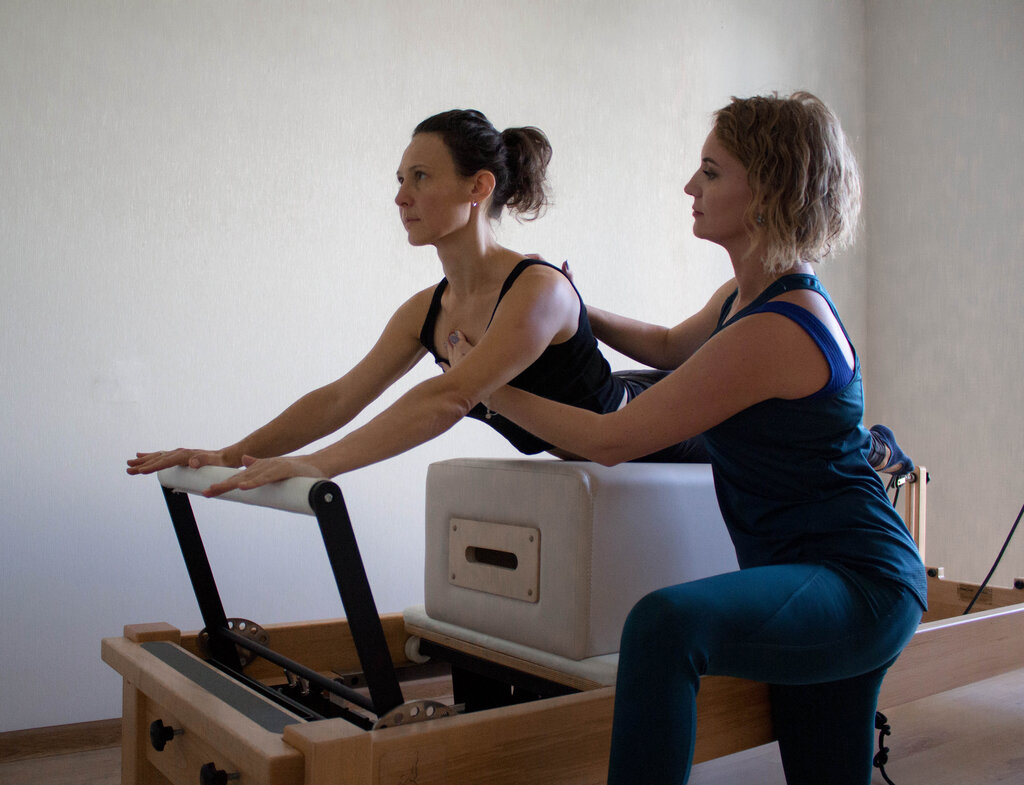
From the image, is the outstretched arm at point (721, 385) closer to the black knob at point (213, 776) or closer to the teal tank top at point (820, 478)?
the teal tank top at point (820, 478)

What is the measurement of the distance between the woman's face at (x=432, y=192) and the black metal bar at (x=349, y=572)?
71cm

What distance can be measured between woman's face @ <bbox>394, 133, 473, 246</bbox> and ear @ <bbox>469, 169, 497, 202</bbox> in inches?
0.5

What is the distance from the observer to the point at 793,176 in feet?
3.86

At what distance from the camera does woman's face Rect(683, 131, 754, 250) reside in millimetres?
1217

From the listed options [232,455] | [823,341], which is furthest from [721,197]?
[232,455]

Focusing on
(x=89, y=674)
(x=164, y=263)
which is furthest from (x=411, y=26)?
(x=89, y=674)

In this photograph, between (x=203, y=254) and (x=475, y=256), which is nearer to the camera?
(x=475, y=256)

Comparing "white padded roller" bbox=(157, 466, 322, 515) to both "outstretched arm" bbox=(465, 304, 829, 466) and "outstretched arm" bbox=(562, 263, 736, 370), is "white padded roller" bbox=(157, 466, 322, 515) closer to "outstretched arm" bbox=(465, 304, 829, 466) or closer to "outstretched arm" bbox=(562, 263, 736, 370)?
"outstretched arm" bbox=(465, 304, 829, 466)

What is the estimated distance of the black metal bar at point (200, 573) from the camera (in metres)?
1.46

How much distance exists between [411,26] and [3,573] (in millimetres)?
1785

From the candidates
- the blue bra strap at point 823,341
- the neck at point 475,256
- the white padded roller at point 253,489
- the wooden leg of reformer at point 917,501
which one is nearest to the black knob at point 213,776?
the white padded roller at point 253,489

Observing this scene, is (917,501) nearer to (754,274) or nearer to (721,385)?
(754,274)

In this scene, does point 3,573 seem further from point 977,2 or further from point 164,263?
point 977,2

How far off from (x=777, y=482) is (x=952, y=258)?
284 cm
